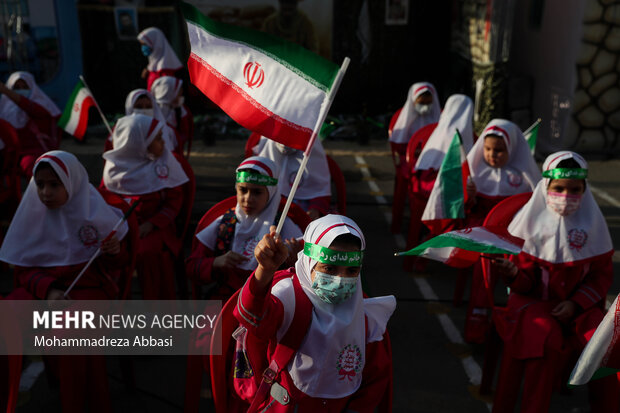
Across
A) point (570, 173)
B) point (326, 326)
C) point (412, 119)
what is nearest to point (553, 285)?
point (570, 173)

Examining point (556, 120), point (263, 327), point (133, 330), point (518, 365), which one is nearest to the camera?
point (263, 327)

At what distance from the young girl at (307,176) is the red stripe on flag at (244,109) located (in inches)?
99.5

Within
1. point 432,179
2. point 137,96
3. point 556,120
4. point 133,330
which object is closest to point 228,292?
point 133,330

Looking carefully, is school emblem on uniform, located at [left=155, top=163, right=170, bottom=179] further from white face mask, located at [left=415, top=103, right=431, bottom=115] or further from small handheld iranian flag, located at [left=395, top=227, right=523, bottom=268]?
white face mask, located at [left=415, top=103, right=431, bottom=115]

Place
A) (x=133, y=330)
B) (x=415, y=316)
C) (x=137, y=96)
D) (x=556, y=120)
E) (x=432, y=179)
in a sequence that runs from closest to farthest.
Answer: (x=133, y=330) < (x=415, y=316) < (x=432, y=179) < (x=137, y=96) < (x=556, y=120)

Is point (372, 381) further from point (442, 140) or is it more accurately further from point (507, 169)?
point (442, 140)

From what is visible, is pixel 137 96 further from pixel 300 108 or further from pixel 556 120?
pixel 556 120

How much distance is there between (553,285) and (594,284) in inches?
10.3

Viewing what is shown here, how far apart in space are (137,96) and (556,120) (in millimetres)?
8202

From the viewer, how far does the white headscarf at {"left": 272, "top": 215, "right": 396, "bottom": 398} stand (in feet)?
9.70

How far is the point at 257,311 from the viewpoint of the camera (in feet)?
8.92

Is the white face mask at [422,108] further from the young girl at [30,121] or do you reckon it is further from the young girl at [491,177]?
the young girl at [30,121]

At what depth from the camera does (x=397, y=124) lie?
28.5 ft

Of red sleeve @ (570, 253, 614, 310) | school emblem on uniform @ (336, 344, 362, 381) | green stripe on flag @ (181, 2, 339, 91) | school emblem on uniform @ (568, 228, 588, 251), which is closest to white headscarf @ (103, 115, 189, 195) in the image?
green stripe on flag @ (181, 2, 339, 91)
